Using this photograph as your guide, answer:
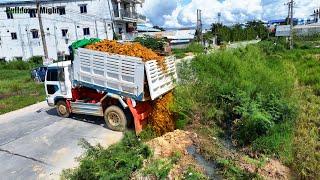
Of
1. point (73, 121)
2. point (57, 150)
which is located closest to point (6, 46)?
point (73, 121)

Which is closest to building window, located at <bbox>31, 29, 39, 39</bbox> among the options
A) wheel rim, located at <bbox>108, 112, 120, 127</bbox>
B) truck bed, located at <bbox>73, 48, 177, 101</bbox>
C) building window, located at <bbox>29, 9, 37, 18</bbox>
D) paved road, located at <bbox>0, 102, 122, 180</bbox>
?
building window, located at <bbox>29, 9, 37, 18</bbox>

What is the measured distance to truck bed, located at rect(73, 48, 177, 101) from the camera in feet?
27.7

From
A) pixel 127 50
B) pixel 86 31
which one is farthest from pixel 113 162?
pixel 86 31

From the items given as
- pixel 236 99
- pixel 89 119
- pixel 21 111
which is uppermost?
pixel 236 99

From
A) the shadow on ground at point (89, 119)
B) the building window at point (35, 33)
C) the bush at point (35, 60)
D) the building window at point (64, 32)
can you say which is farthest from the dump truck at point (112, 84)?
the building window at point (35, 33)

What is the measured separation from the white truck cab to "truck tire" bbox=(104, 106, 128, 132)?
185cm

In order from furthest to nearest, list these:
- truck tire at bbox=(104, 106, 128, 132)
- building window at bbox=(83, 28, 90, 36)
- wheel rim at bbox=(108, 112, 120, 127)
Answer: building window at bbox=(83, 28, 90, 36) → wheel rim at bbox=(108, 112, 120, 127) → truck tire at bbox=(104, 106, 128, 132)

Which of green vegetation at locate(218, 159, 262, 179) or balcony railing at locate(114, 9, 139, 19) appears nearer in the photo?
green vegetation at locate(218, 159, 262, 179)

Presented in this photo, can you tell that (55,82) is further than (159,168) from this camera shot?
Yes

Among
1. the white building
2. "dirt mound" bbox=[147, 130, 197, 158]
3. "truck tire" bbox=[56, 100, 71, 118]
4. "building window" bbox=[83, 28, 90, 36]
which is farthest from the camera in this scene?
"building window" bbox=[83, 28, 90, 36]

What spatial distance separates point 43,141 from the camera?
30.7ft

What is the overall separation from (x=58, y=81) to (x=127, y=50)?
3.20 m

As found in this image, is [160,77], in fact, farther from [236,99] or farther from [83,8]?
[83,8]

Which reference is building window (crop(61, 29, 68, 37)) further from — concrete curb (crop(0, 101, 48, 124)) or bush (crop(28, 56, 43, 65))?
concrete curb (crop(0, 101, 48, 124))
